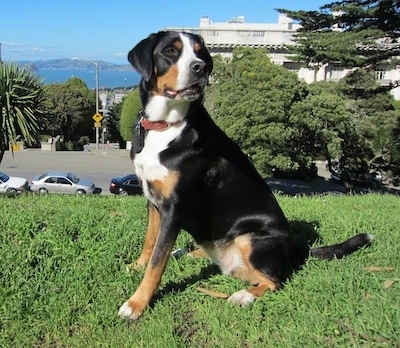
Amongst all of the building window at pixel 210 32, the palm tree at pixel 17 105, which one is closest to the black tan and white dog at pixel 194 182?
the palm tree at pixel 17 105

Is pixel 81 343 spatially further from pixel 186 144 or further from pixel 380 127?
pixel 380 127

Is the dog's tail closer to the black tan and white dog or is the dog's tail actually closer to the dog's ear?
the black tan and white dog

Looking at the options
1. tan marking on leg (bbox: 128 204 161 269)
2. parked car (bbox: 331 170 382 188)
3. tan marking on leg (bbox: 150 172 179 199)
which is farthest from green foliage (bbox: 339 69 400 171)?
tan marking on leg (bbox: 150 172 179 199)

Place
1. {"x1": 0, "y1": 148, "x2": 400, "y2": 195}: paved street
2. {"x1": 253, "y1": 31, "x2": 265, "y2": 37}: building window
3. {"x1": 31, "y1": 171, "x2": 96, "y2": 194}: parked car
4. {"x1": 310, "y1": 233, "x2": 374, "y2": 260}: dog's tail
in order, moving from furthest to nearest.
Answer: {"x1": 253, "y1": 31, "x2": 265, "y2": 37}: building window < {"x1": 0, "y1": 148, "x2": 400, "y2": 195}: paved street < {"x1": 31, "y1": 171, "x2": 96, "y2": 194}: parked car < {"x1": 310, "y1": 233, "x2": 374, "y2": 260}: dog's tail

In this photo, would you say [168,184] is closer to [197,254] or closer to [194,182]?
[194,182]

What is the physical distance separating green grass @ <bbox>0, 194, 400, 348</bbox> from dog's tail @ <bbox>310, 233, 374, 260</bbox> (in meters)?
0.08

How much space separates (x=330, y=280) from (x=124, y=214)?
2098 millimetres

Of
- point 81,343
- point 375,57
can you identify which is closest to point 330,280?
point 81,343

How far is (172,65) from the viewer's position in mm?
2889

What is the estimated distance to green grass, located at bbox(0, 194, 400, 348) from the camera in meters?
2.52

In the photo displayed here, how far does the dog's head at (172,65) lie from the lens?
112 inches

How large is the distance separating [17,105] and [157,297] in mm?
9292

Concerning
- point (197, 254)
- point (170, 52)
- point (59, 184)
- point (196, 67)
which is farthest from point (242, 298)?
point (59, 184)

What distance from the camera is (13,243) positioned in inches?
133
